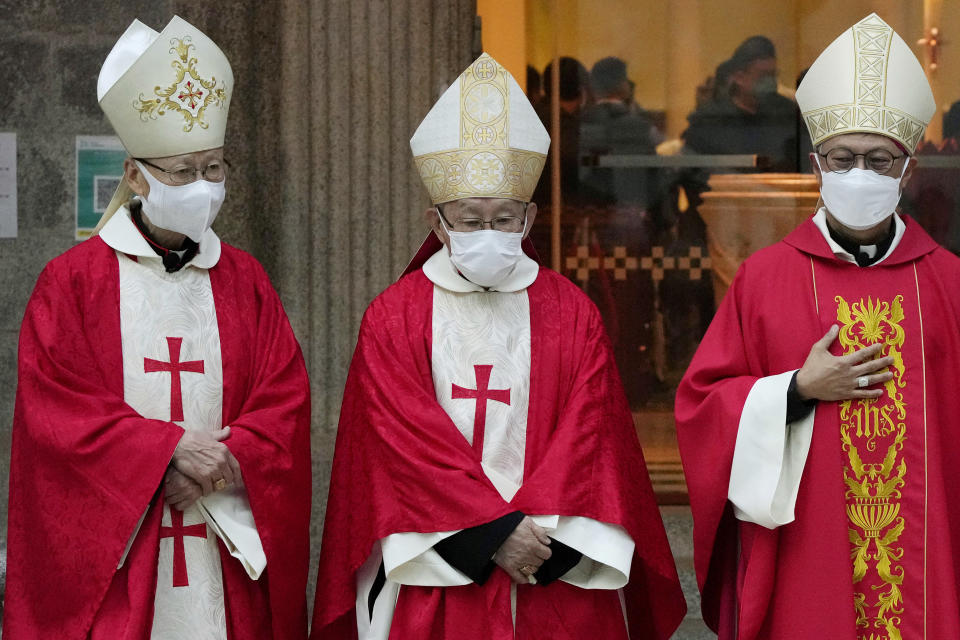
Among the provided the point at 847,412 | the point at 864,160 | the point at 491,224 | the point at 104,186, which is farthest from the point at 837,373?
the point at 104,186

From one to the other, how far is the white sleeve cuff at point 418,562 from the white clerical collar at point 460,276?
759 millimetres

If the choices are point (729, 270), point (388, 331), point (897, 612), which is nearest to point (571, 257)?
point (729, 270)

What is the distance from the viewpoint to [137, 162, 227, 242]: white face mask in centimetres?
404

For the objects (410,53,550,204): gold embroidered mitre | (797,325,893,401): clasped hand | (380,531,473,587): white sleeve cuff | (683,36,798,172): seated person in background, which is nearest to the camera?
(797,325,893,401): clasped hand

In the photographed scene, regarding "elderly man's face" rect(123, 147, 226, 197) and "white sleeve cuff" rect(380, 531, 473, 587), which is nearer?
"white sleeve cuff" rect(380, 531, 473, 587)

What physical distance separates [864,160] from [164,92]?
2026 millimetres

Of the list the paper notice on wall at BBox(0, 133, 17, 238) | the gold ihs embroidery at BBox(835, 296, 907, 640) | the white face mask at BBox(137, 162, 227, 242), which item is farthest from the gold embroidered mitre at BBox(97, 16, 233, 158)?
the gold ihs embroidery at BBox(835, 296, 907, 640)

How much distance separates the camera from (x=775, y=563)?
3.98 m

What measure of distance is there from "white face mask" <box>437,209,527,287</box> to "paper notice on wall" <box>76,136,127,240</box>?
2.04 m

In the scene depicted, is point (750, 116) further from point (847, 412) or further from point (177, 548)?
point (177, 548)

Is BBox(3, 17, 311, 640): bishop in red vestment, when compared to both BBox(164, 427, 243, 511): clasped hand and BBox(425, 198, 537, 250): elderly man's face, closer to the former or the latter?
BBox(164, 427, 243, 511): clasped hand

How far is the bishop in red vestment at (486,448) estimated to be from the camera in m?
3.97

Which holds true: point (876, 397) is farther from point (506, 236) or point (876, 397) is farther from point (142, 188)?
point (142, 188)

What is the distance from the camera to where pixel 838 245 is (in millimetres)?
4031
